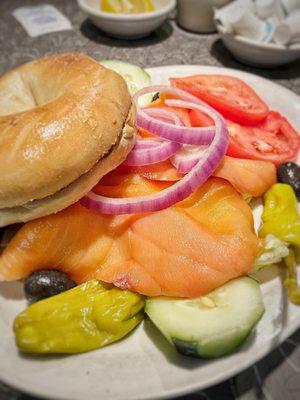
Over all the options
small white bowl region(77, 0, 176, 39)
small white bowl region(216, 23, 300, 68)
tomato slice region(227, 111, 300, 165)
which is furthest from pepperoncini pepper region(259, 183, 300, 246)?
small white bowl region(77, 0, 176, 39)

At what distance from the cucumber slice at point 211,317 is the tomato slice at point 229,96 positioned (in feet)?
2.34

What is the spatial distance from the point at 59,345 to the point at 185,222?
471 millimetres

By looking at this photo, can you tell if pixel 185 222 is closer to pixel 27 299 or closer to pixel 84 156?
pixel 84 156

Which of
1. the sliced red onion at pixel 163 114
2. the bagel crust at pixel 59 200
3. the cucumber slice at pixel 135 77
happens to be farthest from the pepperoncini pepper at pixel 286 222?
the cucumber slice at pixel 135 77

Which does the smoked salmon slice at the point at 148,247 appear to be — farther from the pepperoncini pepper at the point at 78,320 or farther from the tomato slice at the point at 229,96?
the tomato slice at the point at 229,96

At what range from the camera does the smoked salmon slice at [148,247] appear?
112 cm

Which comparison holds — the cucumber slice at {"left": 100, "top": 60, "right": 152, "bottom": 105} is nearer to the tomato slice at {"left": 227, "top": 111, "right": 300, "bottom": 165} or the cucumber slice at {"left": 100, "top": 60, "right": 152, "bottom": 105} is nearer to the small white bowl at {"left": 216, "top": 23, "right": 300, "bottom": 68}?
the tomato slice at {"left": 227, "top": 111, "right": 300, "bottom": 165}

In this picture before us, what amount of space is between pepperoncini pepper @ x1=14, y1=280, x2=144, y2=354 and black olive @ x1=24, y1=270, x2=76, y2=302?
0.10 ft

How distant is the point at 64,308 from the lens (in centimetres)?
107

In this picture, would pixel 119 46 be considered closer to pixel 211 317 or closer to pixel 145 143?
pixel 145 143

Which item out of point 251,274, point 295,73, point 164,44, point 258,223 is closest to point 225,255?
point 251,274

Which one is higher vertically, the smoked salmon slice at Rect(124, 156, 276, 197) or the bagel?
the bagel

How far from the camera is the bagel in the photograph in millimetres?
1086

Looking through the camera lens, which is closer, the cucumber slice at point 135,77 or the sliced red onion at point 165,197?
the sliced red onion at point 165,197
